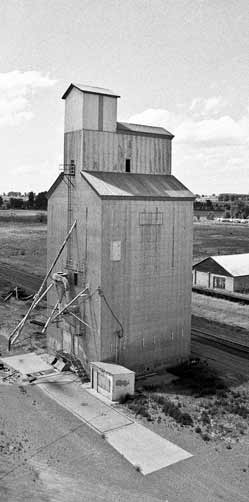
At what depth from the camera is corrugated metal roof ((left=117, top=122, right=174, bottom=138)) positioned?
36656mm

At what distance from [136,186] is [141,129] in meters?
4.90

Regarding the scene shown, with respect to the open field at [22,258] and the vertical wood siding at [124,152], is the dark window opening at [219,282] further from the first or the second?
the vertical wood siding at [124,152]

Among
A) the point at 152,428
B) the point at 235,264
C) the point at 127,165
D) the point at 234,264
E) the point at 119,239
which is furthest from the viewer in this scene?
the point at 235,264

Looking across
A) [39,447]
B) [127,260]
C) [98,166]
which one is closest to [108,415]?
[39,447]

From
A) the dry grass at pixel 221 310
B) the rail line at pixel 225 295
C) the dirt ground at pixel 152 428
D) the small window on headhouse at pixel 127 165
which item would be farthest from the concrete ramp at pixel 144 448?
the rail line at pixel 225 295

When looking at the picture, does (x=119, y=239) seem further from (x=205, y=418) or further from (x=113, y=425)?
(x=205, y=418)

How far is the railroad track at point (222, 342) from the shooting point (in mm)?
42000

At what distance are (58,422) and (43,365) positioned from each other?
917cm

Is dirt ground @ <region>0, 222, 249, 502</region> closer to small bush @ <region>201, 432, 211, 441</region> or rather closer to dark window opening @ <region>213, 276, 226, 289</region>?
small bush @ <region>201, 432, 211, 441</region>

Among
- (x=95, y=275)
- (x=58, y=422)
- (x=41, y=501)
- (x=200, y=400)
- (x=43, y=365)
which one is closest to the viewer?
(x=41, y=501)

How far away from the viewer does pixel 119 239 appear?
3438 centimetres

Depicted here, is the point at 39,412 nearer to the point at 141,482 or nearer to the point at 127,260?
the point at 141,482

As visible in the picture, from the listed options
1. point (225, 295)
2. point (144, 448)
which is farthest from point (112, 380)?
point (225, 295)

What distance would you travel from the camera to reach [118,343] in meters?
35.1
